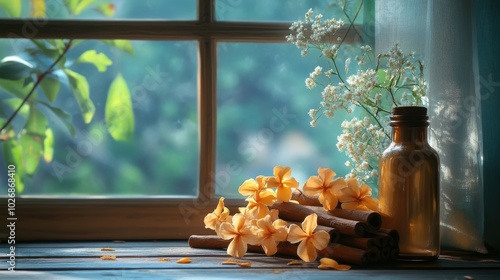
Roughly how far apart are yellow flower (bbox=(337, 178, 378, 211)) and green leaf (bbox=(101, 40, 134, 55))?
694 millimetres

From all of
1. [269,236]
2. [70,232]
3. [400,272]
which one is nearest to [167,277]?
[269,236]

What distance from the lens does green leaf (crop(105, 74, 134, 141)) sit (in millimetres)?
1764

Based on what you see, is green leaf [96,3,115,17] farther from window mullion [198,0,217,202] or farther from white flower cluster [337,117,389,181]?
white flower cluster [337,117,389,181]

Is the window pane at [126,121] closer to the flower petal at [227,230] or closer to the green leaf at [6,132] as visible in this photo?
the green leaf at [6,132]

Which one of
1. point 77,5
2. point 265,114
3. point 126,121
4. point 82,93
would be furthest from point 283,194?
point 77,5

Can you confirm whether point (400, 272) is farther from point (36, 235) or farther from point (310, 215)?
point (36, 235)

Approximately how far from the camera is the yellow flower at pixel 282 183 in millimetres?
1449

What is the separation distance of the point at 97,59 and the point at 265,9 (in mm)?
456

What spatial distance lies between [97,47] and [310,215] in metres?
0.77

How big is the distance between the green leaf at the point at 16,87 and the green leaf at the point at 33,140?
0.04m

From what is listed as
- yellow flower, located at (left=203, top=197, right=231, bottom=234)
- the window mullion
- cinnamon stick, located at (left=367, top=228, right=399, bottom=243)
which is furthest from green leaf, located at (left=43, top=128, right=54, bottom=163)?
cinnamon stick, located at (left=367, top=228, right=399, bottom=243)

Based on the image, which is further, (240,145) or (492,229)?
(240,145)

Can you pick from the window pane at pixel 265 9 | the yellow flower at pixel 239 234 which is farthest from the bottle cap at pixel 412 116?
the window pane at pixel 265 9

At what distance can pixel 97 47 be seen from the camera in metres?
1.76
